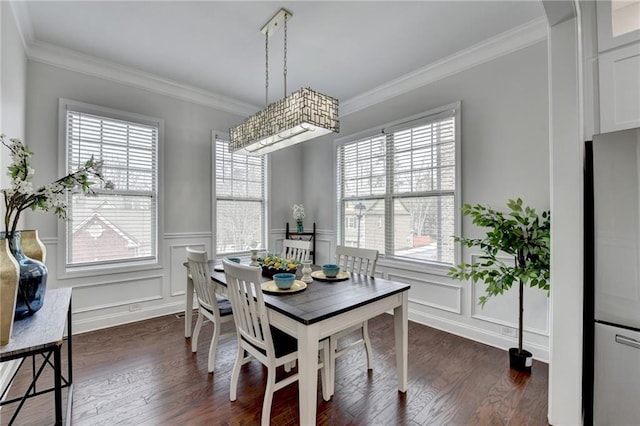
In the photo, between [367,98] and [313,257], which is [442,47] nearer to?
[367,98]

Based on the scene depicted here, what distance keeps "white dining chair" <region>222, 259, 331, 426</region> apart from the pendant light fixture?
1159mm

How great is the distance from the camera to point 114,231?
3.34m

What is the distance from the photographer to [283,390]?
6.91ft

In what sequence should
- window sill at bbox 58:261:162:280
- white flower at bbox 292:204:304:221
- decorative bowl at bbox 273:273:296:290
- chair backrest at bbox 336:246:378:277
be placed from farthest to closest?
1. white flower at bbox 292:204:304:221
2. window sill at bbox 58:261:162:280
3. chair backrest at bbox 336:246:378:277
4. decorative bowl at bbox 273:273:296:290

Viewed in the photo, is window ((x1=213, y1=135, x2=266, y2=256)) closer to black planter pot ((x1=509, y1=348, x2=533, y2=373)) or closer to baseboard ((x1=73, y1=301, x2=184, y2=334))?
baseboard ((x1=73, y1=301, x2=184, y2=334))

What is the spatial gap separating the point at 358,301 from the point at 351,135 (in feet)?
9.64

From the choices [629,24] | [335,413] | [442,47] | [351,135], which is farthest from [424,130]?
[335,413]

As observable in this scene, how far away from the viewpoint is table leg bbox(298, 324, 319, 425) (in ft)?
4.99

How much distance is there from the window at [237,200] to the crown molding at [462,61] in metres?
1.89

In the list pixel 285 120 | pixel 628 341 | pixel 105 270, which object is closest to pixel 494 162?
pixel 628 341

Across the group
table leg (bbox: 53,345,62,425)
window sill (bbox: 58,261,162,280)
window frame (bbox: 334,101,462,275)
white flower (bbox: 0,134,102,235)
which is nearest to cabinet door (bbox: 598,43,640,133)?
window frame (bbox: 334,101,462,275)

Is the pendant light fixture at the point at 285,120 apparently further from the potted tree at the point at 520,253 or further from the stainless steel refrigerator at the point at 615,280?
the stainless steel refrigerator at the point at 615,280

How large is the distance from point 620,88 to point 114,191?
15.3 ft

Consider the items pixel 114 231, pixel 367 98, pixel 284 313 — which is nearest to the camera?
pixel 284 313
